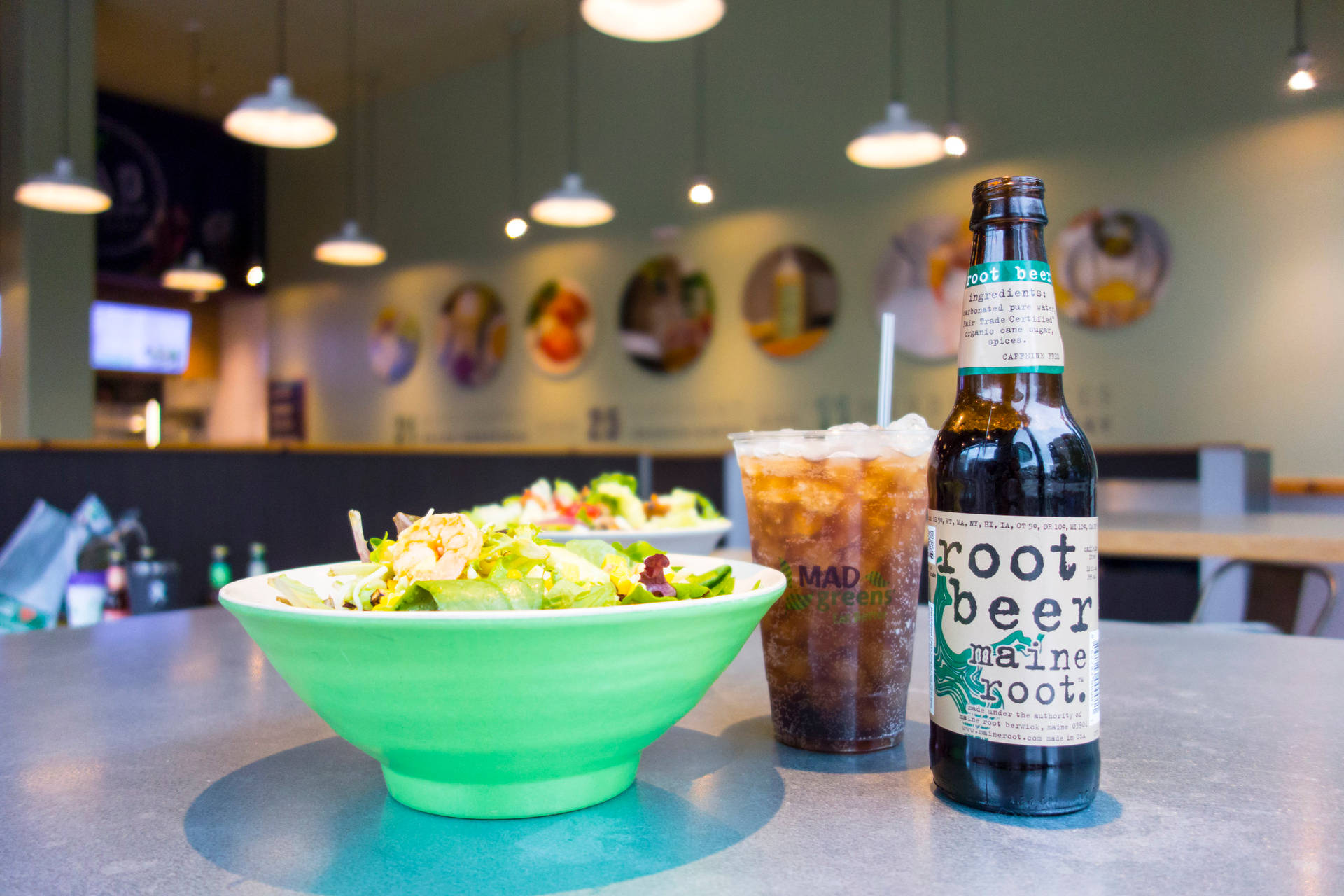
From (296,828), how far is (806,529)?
0.36m

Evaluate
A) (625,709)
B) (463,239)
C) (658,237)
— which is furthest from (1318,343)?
(463,239)

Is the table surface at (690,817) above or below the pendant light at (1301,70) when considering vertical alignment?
below

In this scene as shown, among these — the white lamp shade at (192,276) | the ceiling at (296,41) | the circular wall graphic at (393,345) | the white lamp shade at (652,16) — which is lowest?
the circular wall graphic at (393,345)

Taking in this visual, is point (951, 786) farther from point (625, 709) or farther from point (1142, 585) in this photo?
point (1142, 585)

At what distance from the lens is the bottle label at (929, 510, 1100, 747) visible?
510 mm

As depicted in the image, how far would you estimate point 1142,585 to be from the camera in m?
3.59

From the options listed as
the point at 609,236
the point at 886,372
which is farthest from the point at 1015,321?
the point at 609,236

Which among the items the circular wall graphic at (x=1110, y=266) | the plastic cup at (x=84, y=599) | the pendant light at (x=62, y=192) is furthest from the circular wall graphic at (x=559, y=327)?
the plastic cup at (x=84, y=599)

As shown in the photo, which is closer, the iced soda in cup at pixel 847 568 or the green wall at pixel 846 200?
the iced soda in cup at pixel 847 568

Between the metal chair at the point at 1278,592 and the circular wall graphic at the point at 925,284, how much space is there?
3.20 meters

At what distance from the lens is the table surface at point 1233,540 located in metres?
1.88

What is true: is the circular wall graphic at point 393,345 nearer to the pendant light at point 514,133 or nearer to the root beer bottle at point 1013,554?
the pendant light at point 514,133

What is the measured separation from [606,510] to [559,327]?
5.66 metres

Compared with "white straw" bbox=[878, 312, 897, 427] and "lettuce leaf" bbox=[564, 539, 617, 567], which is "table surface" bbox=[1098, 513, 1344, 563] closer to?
"white straw" bbox=[878, 312, 897, 427]
